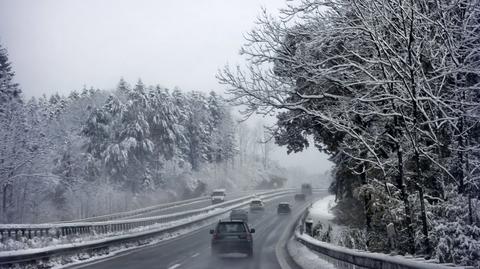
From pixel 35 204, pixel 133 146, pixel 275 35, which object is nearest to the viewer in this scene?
pixel 275 35

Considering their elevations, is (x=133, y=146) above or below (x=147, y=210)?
above

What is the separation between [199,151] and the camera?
323 ft

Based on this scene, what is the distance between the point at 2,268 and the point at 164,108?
6961cm

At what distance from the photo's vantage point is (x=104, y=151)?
7312 centimetres

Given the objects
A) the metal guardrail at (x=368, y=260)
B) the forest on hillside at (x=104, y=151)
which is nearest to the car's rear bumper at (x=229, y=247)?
the metal guardrail at (x=368, y=260)

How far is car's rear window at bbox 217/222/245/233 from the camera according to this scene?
68.1 feet

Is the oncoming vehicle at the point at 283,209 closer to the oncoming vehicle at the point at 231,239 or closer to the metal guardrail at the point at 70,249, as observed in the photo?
the metal guardrail at the point at 70,249

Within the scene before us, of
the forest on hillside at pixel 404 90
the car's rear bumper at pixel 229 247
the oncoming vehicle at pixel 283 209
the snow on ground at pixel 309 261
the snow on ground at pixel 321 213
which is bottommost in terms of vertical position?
the snow on ground at pixel 321 213

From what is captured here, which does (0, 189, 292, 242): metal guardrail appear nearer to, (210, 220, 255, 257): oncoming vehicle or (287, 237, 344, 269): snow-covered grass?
(210, 220, 255, 257): oncoming vehicle

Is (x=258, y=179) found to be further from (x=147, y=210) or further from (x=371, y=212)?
(x=371, y=212)

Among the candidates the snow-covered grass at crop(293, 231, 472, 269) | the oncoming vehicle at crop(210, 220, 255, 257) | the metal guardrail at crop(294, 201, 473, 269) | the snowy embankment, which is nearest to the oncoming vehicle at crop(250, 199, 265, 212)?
the snowy embankment

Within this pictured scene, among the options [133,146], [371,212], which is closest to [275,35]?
[371,212]

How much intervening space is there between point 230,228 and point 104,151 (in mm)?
55430

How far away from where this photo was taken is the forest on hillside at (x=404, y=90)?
10789 millimetres
